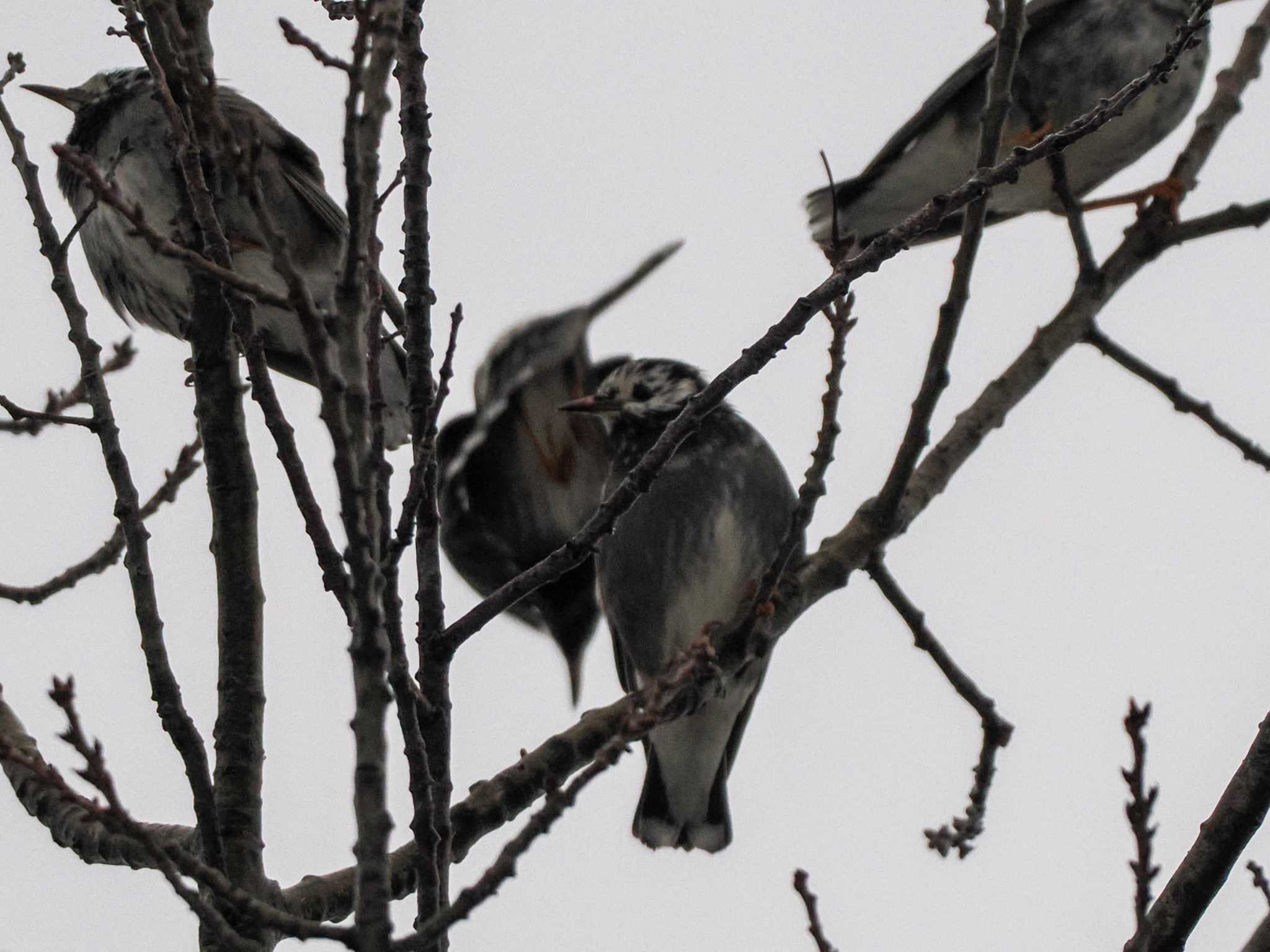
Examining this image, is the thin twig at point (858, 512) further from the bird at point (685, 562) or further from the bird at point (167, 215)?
the bird at point (167, 215)

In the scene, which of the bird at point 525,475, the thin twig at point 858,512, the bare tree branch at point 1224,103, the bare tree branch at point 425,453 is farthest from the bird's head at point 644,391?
the bare tree branch at point 425,453

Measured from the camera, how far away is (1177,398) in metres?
Answer: 4.70

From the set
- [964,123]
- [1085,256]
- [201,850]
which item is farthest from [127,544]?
[964,123]

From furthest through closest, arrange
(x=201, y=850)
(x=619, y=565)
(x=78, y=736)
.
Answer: (x=619, y=565), (x=201, y=850), (x=78, y=736)

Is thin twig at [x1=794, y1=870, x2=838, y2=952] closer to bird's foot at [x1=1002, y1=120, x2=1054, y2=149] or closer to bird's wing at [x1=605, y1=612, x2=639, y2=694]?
bird's wing at [x1=605, y1=612, x2=639, y2=694]

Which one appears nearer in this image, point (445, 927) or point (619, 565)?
point (445, 927)

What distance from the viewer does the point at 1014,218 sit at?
708 cm

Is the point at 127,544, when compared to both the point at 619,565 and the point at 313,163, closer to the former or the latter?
the point at 619,565

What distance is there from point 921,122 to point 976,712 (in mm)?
3464

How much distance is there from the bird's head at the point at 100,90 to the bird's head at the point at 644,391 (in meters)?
2.50

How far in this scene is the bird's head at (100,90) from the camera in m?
6.72

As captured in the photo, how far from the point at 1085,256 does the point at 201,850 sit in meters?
3.21

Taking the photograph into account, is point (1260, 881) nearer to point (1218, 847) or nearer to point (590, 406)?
point (1218, 847)

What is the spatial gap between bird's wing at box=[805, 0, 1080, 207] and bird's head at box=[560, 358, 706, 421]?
135 centimetres
